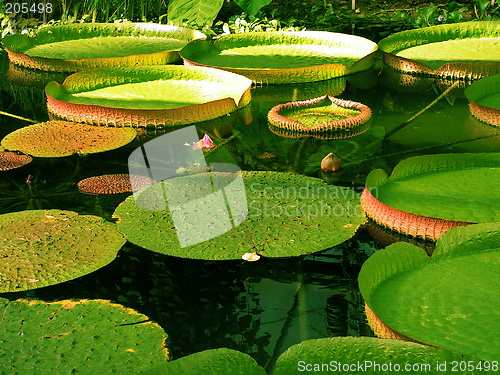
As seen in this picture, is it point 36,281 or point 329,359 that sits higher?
point 329,359

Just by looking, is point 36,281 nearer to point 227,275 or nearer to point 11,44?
point 227,275

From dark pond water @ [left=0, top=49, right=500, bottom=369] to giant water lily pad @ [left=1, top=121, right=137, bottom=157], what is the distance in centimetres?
4

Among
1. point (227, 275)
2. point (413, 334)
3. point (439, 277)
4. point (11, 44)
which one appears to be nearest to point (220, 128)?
point (227, 275)

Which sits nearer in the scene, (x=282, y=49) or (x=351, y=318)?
(x=351, y=318)

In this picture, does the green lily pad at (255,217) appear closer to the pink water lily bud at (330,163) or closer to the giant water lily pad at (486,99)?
the pink water lily bud at (330,163)

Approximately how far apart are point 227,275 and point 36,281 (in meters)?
0.53

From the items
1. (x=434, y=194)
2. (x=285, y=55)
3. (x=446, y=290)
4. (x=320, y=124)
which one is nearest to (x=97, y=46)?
(x=285, y=55)

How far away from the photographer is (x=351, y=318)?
5.58 ft

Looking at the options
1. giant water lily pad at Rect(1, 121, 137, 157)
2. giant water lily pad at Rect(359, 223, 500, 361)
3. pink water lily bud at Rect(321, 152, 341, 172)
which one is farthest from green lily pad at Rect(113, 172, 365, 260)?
giant water lily pad at Rect(1, 121, 137, 157)

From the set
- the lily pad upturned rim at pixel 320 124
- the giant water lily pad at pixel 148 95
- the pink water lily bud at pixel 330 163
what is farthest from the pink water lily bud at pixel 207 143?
the pink water lily bud at pixel 330 163

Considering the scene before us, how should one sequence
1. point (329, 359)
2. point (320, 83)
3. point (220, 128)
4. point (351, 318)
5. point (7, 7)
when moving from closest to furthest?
point (329, 359) < point (351, 318) < point (220, 128) < point (320, 83) < point (7, 7)

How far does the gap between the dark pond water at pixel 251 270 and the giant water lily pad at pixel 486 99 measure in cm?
5

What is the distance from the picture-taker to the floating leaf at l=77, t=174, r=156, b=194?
2.47 m

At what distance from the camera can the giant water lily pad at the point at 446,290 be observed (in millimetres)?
1480
